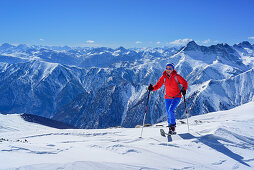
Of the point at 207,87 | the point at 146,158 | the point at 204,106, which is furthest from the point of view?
the point at 207,87

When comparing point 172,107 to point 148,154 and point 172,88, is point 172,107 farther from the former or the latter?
point 148,154

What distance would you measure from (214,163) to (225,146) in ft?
5.72

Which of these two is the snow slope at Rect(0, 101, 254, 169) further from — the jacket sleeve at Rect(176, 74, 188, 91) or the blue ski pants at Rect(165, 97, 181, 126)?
the jacket sleeve at Rect(176, 74, 188, 91)

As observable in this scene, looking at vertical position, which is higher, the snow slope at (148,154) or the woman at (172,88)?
the woman at (172,88)

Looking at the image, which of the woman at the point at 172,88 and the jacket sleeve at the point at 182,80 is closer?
the jacket sleeve at the point at 182,80

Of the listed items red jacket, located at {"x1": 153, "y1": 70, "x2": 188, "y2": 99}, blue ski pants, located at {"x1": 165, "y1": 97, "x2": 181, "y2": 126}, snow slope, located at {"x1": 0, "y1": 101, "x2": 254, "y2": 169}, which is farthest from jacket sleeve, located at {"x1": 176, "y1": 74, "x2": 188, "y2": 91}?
snow slope, located at {"x1": 0, "y1": 101, "x2": 254, "y2": 169}

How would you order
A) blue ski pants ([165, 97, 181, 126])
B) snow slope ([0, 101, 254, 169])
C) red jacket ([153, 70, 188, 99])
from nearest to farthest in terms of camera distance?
snow slope ([0, 101, 254, 169]) < red jacket ([153, 70, 188, 99]) < blue ski pants ([165, 97, 181, 126])

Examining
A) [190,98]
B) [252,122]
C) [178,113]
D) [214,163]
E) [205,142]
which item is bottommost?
[214,163]

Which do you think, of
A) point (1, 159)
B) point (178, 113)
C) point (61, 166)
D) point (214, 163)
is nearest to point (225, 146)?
point (214, 163)

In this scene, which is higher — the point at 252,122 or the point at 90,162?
the point at 252,122

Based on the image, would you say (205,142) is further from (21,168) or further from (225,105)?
(225,105)

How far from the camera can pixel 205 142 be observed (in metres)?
8.02

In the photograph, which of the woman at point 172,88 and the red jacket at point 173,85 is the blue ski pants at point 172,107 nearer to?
the woman at point 172,88

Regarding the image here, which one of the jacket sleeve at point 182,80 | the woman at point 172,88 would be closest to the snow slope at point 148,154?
the woman at point 172,88
